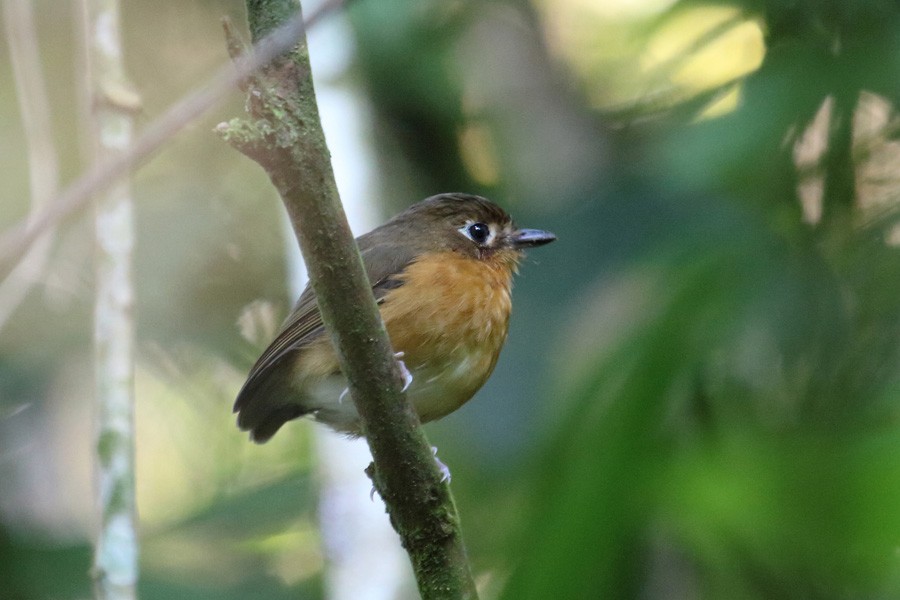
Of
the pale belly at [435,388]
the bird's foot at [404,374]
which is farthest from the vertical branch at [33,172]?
the bird's foot at [404,374]

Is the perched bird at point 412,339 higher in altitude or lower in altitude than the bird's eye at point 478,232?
lower

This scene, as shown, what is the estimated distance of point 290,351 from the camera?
354 cm

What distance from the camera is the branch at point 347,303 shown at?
6.08 feet

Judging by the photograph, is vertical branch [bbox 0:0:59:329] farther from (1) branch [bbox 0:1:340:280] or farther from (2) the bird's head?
(1) branch [bbox 0:1:340:280]

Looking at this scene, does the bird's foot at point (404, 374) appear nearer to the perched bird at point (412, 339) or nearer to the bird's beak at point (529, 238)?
the perched bird at point (412, 339)

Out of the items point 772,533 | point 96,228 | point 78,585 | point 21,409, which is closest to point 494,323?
point 96,228

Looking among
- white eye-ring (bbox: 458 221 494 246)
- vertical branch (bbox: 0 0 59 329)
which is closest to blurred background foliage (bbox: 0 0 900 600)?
white eye-ring (bbox: 458 221 494 246)

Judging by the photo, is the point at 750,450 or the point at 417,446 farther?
the point at 417,446

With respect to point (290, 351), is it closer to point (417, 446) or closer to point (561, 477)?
point (417, 446)

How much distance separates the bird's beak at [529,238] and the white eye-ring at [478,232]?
9cm

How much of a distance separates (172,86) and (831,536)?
16.0 feet

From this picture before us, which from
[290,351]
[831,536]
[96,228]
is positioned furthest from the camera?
[290,351]

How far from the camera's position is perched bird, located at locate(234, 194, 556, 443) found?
135 inches

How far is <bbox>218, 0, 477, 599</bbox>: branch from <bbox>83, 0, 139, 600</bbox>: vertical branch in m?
0.67
